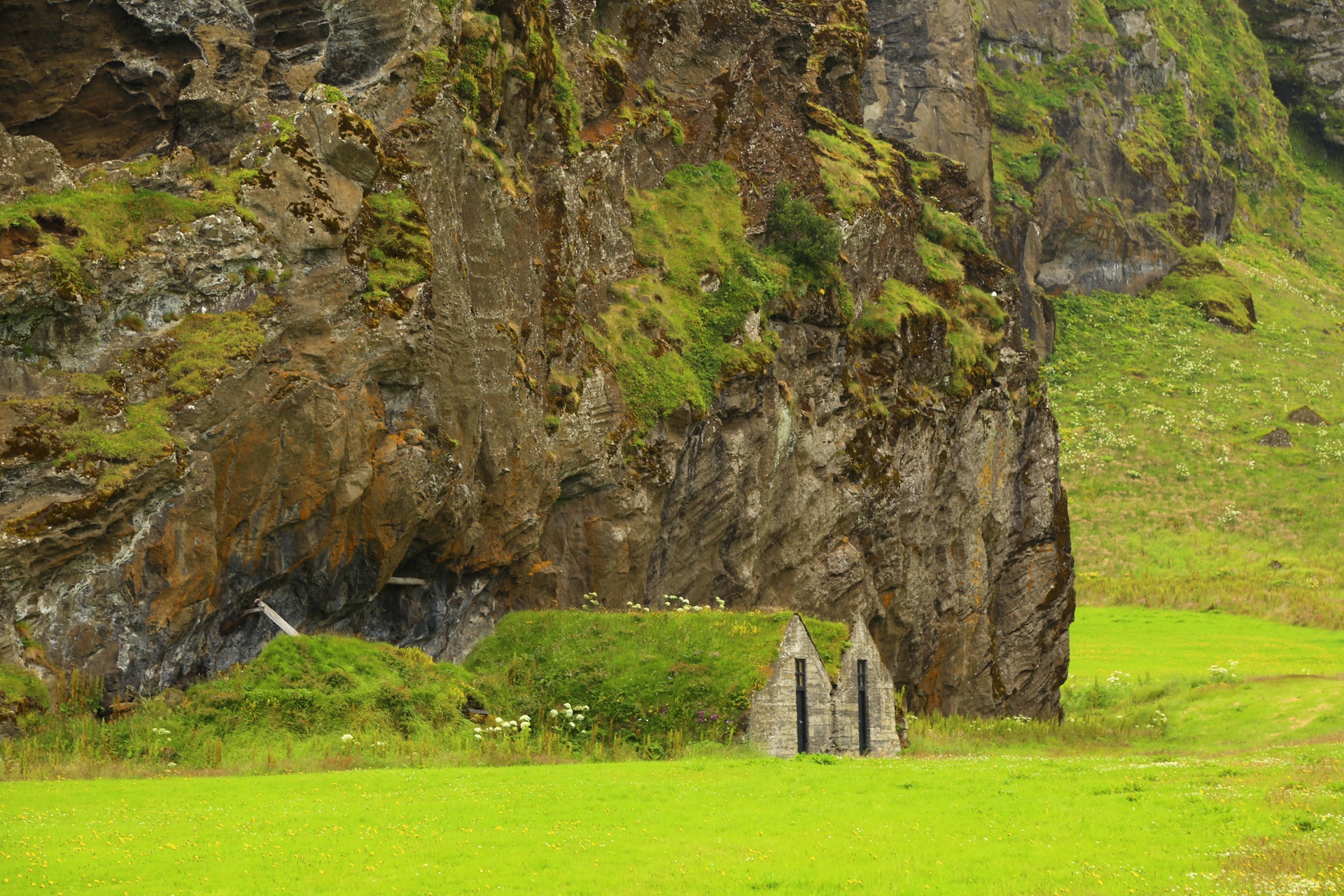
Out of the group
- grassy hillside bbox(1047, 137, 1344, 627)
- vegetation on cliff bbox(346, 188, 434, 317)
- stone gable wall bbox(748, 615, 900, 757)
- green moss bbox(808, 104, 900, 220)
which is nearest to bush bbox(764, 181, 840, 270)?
green moss bbox(808, 104, 900, 220)

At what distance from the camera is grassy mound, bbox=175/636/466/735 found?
82.0 feet

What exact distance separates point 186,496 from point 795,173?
29.0 metres

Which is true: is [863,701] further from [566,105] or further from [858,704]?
[566,105]

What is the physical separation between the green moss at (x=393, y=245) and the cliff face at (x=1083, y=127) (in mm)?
72725

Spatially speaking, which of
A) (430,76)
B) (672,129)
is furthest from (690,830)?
(672,129)

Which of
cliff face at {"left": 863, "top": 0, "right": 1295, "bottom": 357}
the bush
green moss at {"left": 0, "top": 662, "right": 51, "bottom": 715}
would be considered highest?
cliff face at {"left": 863, "top": 0, "right": 1295, "bottom": 357}

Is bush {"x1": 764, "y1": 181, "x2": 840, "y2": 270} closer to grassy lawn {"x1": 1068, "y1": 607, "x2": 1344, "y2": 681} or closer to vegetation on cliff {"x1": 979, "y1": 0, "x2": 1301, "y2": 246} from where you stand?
grassy lawn {"x1": 1068, "y1": 607, "x2": 1344, "y2": 681}

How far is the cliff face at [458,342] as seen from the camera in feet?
82.5

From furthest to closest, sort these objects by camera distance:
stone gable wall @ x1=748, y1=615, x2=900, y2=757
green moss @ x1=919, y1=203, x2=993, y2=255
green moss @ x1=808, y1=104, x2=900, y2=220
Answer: green moss @ x1=919, y1=203, x2=993, y2=255 < green moss @ x1=808, y1=104, x2=900, y2=220 < stone gable wall @ x1=748, y1=615, x2=900, y2=757

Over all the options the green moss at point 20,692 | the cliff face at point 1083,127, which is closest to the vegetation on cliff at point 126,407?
the green moss at point 20,692

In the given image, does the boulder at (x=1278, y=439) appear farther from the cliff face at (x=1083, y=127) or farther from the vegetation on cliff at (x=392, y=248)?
the vegetation on cliff at (x=392, y=248)

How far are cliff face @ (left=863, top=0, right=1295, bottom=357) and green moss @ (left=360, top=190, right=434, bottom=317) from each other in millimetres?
72725

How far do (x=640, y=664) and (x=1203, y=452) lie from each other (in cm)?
8692

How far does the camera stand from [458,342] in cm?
3134
